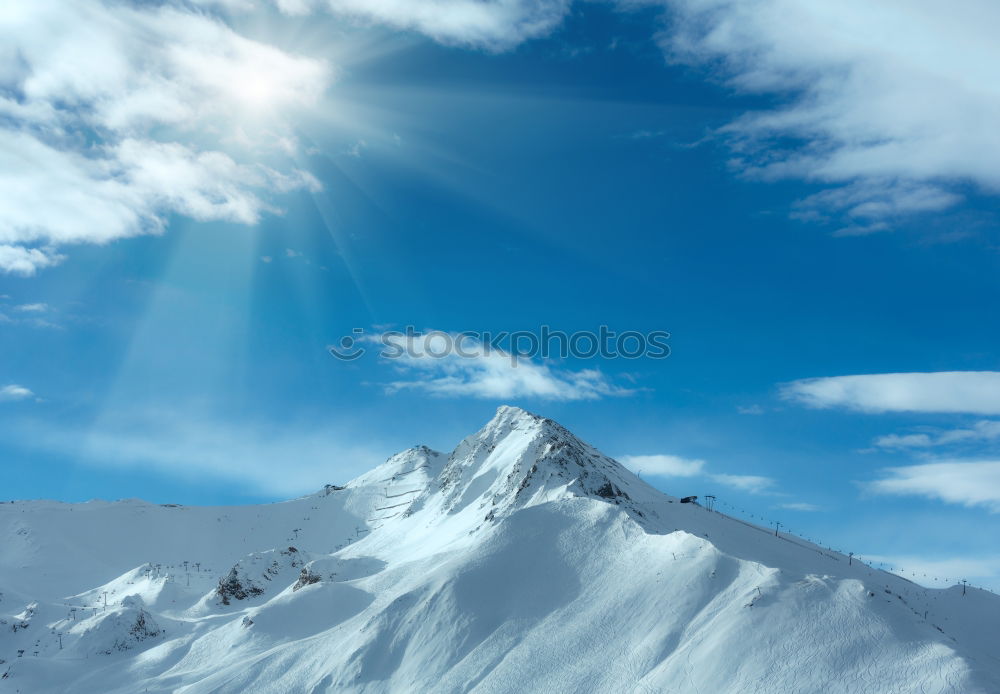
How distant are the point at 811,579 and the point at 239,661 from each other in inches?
978

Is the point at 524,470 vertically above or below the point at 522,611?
above

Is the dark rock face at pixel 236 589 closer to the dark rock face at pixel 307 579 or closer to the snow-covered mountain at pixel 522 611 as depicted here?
the snow-covered mountain at pixel 522 611

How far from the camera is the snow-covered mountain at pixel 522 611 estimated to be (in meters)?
24.4

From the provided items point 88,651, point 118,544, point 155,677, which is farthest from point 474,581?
point 118,544

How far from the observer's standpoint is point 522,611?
31.0 metres

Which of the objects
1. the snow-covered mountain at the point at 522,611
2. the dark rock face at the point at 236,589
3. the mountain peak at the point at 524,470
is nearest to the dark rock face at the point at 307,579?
the snow-covered mountain at the point at 522,611

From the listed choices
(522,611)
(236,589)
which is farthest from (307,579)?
(522,611)

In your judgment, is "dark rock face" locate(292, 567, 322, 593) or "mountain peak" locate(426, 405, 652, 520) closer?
"dark rock face" locate(292, 567, 322, 593)

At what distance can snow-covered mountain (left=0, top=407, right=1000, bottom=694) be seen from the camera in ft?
80.0

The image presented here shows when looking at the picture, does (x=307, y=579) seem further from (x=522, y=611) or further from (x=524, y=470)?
(x=522, y=611)

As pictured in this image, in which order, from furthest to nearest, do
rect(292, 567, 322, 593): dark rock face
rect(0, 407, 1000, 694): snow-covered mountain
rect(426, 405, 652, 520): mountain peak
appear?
rect(426, 405, 652, 520): mountain peak → rect(292, 567, 322, 593): dark rock face → rect(0, 407, 1000, 694): snow-covered mountain

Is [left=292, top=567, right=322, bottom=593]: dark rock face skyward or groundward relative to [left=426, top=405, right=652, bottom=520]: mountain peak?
groundward

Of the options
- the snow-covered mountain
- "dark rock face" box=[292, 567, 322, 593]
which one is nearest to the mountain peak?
the snow-covered mountain

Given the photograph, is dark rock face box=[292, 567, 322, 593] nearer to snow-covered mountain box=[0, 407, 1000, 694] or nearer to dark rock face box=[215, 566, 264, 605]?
snow-covered mountain box=[0, 407, 1000, 694]
